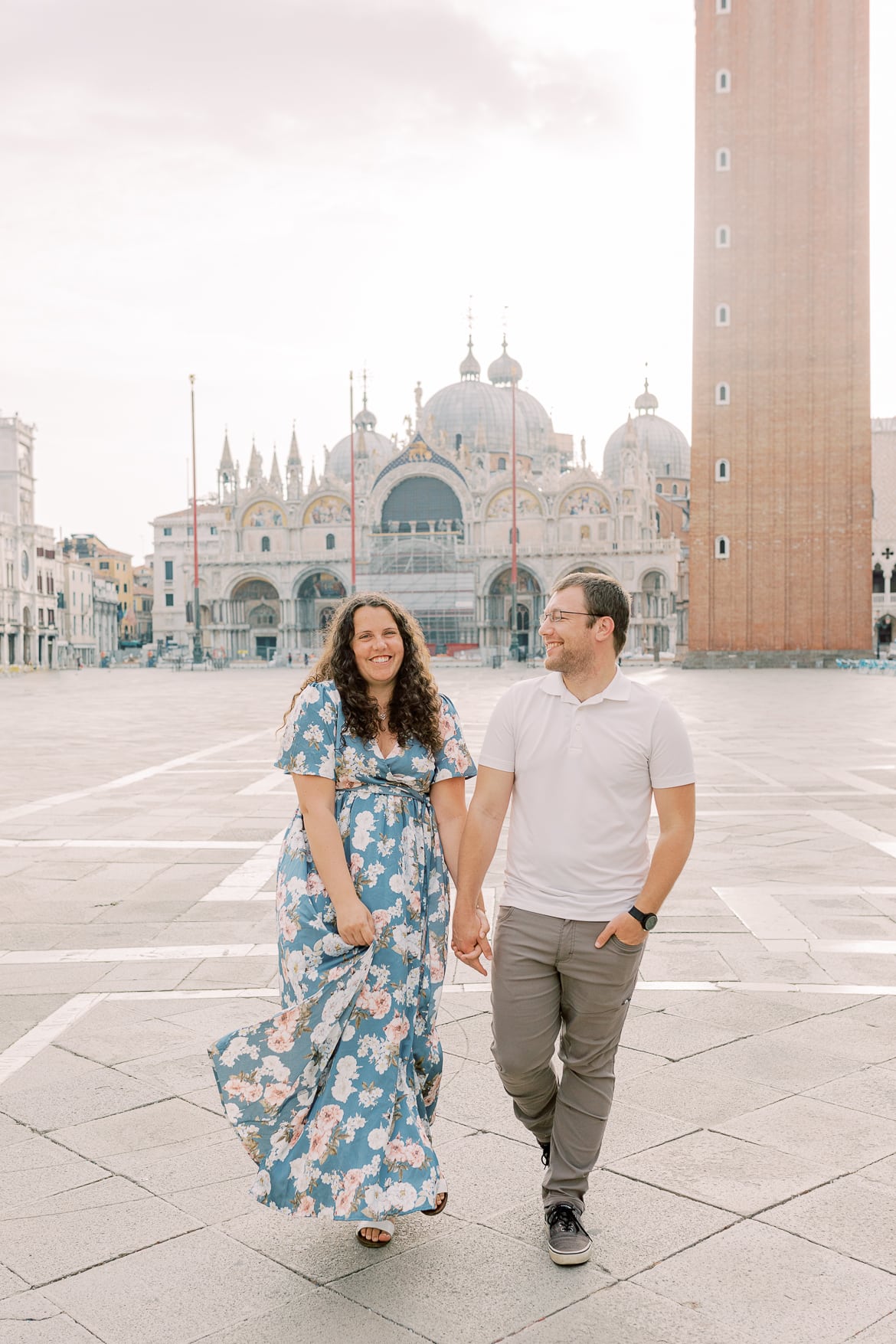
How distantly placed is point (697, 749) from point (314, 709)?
11988 mm

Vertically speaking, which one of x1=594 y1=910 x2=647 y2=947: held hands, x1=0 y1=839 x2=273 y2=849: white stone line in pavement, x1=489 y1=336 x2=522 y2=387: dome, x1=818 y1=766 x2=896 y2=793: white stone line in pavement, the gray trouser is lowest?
x1=0 y1=839 x2=273 y2=849: white stone line in pavement

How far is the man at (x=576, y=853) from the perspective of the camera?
116 inches

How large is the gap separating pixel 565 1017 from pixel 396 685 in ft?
3.09

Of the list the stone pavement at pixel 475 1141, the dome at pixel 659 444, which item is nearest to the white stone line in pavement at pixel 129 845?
the stone pavement at pixel 475 1141

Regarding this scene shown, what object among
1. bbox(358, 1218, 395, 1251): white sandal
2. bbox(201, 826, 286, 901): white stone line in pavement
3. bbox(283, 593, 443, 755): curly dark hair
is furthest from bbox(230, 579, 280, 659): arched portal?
bbox(358, 1218, 395, 1251): white sandal

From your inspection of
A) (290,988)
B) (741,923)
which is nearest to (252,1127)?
(290,988)

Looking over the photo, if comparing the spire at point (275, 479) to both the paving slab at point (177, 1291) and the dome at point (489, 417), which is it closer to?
the dome at point (489, 417)

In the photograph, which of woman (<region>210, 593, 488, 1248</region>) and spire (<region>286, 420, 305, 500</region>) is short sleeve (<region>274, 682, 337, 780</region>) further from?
spire (<region>286, 420, 305, 500</region>)

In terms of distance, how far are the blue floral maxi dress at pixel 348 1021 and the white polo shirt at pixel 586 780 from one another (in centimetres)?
26

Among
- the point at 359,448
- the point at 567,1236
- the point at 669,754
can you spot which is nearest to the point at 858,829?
the point at 669,754

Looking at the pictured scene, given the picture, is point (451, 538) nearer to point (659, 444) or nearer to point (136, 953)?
point (659, 444)

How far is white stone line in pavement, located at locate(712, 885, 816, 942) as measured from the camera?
580 cm

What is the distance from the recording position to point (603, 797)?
2.96 metres

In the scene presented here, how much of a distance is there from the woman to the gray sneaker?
0.28m
